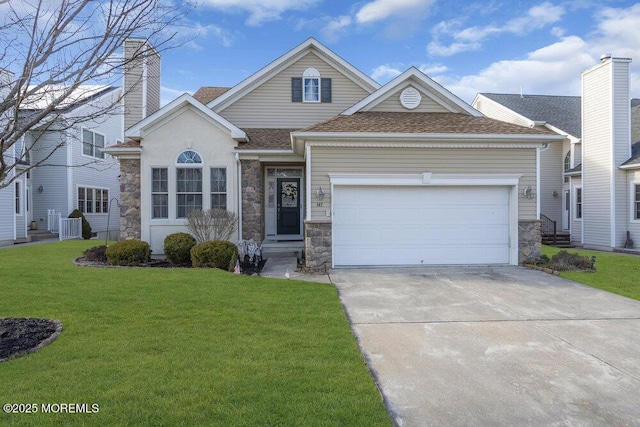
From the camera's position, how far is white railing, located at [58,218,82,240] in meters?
17.9

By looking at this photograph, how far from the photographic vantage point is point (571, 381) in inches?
146

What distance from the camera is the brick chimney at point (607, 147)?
15.6m

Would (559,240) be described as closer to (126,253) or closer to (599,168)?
(599,168)

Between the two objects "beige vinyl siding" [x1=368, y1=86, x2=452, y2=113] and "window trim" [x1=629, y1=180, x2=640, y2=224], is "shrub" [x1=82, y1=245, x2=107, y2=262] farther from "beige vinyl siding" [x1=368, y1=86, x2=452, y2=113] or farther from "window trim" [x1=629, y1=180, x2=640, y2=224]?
"window trim" [x1=629, y1=180, x2=640, y2=224]

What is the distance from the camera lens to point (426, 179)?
32.6 feet

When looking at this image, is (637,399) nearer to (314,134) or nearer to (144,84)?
(314,134)

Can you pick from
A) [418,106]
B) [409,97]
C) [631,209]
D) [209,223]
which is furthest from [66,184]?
[631,209]

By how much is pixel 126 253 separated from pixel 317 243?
16.0ft

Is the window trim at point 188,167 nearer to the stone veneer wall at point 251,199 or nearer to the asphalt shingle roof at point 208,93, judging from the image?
the stone veneer wall at point 251,199

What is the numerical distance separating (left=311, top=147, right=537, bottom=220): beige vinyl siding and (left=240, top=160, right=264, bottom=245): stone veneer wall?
2802 millimetres

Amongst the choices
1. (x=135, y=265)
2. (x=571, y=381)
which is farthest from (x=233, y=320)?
(x=135, y=265)

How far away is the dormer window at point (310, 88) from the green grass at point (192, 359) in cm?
849

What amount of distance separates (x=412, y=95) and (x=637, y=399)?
9.33 m

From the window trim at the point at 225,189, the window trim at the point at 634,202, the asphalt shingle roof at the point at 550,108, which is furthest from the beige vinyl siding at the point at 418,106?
the asphalt shingle roof at the point at 550,108
